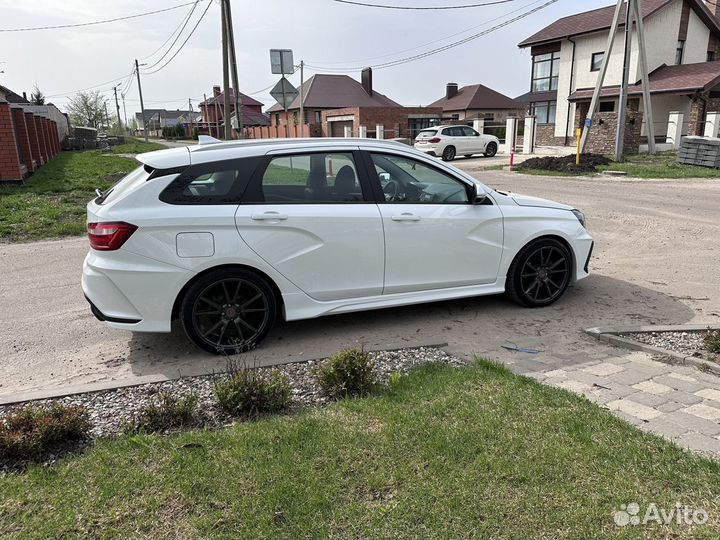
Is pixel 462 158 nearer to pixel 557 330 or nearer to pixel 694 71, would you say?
pixel 694 71

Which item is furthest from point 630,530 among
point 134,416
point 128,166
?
point 128,166

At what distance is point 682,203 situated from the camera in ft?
41.1

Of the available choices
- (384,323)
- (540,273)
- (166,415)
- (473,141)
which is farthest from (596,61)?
(166,415)

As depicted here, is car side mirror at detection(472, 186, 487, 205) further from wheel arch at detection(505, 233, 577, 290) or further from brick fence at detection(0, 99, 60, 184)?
brick fence at detection(0, 99, 60, 184)

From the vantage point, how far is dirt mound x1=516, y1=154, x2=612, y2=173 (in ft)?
65.8

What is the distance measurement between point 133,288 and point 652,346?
4.16m

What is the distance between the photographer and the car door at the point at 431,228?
510 cm

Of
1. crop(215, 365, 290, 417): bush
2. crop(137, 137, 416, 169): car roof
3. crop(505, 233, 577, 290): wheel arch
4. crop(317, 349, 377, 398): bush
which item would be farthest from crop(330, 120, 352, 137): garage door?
crop(215, 365, 290, 417): bush

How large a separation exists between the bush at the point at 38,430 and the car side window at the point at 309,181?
7.04 feet

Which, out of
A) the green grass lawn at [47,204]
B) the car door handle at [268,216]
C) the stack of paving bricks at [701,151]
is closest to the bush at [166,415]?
the car door handle at [268,216]

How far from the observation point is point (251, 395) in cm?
354

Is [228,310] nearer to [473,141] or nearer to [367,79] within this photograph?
[473,141]

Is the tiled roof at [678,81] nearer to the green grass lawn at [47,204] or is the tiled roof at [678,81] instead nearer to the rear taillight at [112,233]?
the green grass lawn at [47,204]

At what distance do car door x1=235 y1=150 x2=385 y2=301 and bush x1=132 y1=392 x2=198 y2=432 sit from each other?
1.51 metres
